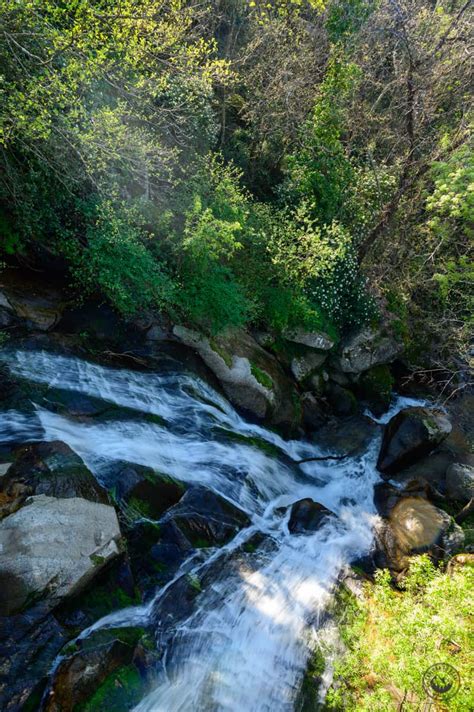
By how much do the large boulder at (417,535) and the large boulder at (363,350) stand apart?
18.1 ft

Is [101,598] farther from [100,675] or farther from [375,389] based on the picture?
[375,389]

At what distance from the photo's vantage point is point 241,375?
1170cm

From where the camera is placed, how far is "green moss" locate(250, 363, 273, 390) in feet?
38.8

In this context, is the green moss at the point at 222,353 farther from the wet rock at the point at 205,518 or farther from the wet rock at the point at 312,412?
the wet rock at the point at 205,518

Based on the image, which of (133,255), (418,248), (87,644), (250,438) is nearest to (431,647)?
(87,644)

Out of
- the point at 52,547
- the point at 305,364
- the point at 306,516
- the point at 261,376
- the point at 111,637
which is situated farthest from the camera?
the point at 305,364

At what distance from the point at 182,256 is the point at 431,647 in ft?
31.0

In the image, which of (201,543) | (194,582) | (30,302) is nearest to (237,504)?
(201,543)

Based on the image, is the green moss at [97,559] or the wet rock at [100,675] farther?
the green moss at [97,559]

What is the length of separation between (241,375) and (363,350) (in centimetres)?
524

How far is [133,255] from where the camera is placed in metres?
9.69

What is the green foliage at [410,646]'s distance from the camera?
5.18m

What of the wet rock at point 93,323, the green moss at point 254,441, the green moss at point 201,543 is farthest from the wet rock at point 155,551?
the wet rock at point 93,323

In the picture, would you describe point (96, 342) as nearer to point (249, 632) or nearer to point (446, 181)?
point (249, 632)
